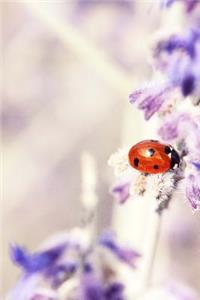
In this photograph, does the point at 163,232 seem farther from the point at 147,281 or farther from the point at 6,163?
the point at 6,163

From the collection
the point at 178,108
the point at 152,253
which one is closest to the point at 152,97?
the point at 178,108

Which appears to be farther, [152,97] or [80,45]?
[80,45]

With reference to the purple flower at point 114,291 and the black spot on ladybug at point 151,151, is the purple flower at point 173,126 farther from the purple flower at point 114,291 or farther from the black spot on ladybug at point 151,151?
the purple flower at point 114,291

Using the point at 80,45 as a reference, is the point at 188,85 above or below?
below

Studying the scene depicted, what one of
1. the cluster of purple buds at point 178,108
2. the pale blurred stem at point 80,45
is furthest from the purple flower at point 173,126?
the pale blurred stem at point 80,45

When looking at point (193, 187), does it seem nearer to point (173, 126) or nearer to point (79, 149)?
point (173, 126)

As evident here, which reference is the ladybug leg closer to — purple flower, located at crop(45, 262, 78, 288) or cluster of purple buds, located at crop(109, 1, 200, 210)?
cluster of purple buds, located at crop(109, 1, 200, 210)
